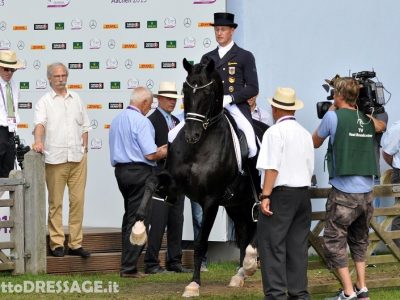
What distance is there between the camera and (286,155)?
9.98 meters

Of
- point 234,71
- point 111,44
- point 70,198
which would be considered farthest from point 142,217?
point 111,44

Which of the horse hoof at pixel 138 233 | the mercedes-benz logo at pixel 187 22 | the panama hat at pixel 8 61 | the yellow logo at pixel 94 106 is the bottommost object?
the horse hoof at pixel 138 233

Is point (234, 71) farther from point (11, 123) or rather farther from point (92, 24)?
point (92, 24)

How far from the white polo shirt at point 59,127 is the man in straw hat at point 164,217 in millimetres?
1002

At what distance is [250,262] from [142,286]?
1224 millimetres

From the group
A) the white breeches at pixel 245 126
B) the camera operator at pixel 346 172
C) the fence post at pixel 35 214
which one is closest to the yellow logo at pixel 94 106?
the fence post at pixel 35 214

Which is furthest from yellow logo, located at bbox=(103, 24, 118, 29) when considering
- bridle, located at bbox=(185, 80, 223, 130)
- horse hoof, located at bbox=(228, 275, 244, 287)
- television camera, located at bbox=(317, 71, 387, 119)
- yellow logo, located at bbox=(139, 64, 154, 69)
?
horse hoof, located at bbox=(228, 275, 244, 287)

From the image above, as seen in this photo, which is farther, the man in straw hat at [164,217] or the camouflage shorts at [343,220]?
the man in straw hat at [164,217]

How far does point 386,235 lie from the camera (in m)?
11.8

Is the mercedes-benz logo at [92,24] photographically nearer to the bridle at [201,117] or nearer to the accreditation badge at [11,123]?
the accreditation badge at [11,123]

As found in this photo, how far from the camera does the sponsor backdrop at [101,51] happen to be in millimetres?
15383

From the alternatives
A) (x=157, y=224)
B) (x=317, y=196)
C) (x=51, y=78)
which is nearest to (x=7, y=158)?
(x=51, y=78)

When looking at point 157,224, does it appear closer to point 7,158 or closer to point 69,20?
point 7,158

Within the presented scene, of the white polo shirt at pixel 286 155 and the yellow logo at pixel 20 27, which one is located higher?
the yellow logo at pixel 20 27
